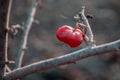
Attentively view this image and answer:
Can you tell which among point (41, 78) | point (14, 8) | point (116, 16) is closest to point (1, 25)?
point (41, 78)

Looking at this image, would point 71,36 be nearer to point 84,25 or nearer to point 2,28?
point 84,25

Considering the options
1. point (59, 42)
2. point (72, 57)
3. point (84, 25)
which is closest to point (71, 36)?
point (84, 25)

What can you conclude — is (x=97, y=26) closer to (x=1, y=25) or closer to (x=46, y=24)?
(x=46, y=24)

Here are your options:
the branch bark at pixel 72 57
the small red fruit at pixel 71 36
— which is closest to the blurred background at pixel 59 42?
the small red fruit at pixel 71 36

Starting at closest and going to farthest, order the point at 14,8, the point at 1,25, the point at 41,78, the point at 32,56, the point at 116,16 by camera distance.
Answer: the point at 1,25
the point at 41,78
the point at 32,56
the point at 14,8
the point at 116,16

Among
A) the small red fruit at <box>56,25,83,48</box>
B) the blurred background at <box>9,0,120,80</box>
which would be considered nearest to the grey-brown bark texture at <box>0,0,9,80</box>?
the small red fruit at <box>56,25,83,48</box>
